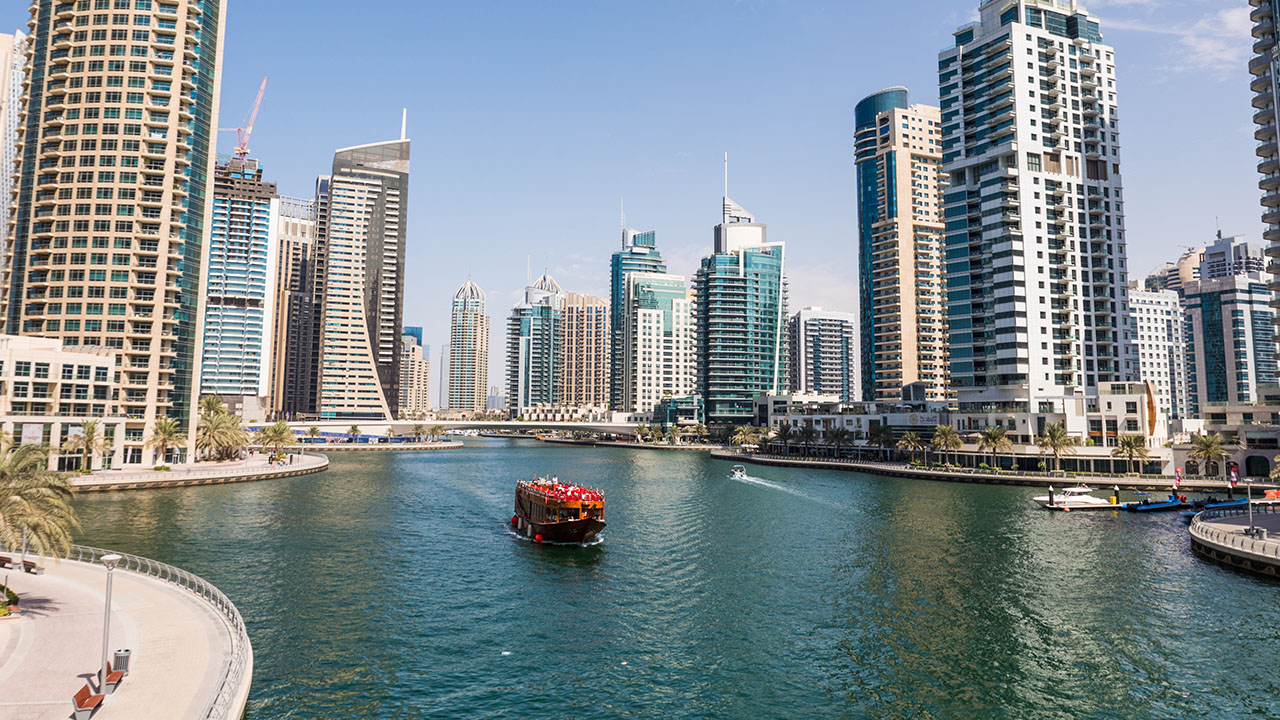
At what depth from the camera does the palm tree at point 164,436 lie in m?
132

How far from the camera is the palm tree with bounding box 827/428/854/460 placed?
19062cm

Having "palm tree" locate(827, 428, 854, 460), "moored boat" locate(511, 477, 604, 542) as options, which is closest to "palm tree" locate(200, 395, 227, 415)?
"moored boat" locate(511, 477, 604, 542)

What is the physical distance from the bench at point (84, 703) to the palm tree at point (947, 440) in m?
146

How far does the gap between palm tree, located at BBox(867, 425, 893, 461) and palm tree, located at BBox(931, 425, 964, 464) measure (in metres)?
26.3

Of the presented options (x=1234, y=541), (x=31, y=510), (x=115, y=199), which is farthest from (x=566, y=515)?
(x=115, y=199)

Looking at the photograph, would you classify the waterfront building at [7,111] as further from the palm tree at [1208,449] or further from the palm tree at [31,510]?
the palm tree at [1208,449]

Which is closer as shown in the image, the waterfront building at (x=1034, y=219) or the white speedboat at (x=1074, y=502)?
the white speedboat at (x=1074, y=502)

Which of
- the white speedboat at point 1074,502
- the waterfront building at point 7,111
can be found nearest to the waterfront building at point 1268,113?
the white speedboat at point 1074,502

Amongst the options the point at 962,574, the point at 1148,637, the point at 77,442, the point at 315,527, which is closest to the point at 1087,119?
the point at 962,574

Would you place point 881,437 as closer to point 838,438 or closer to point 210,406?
point 838,438

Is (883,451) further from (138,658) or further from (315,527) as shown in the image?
(138,658)

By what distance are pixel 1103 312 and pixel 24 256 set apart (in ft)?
719

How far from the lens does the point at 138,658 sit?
105 ft

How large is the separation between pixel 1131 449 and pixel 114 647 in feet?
464
